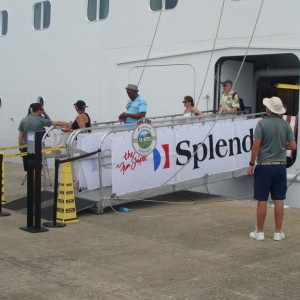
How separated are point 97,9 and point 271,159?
27.0 feet

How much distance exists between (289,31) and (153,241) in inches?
207

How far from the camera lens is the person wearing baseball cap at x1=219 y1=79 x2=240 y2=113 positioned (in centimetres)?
1015

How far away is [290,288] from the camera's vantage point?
188 inches

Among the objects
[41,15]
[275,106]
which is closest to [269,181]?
[275,106]

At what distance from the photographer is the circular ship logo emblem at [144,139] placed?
317 inches

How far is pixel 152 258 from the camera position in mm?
5695

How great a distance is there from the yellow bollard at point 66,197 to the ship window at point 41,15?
859 cm

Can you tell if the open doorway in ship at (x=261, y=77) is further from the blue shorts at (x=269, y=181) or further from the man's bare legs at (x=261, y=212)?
the man's bare legs at (x=261, y=212)

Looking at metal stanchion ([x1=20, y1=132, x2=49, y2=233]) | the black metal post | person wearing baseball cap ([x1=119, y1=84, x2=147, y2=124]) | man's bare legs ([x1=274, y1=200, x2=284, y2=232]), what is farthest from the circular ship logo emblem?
man's bare legs ([x1=274, y1=200, x2=284, y2=232])

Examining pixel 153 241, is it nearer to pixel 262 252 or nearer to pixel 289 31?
pixel 262 252

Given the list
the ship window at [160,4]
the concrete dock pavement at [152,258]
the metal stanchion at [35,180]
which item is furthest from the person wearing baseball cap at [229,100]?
the metal stanchion at [35,180]

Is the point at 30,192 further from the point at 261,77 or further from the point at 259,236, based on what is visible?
the point at 261,77

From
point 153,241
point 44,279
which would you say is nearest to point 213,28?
point 153,241

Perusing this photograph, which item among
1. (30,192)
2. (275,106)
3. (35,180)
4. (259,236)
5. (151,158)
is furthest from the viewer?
(151,158)
